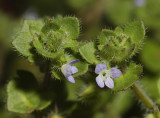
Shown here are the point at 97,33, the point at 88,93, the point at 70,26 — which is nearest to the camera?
the point at 70,26

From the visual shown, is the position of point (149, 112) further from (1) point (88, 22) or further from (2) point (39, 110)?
(1) point (88, 22)

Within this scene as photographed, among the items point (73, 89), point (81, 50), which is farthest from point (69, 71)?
point (73, 89)

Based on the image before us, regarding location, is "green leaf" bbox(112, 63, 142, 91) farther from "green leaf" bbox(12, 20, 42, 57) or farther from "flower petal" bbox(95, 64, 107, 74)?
"green leaf" bbox(12, 20, 42, 57)

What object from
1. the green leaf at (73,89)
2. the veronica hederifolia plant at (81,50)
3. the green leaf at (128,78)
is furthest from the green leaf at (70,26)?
the green leaf at (73,89)

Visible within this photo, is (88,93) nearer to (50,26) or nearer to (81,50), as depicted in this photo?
(81,50)

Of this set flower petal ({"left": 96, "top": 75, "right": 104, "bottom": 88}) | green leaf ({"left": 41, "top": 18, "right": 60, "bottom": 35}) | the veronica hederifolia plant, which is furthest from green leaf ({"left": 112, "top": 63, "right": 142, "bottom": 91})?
green leaf ({"left": 41, "top": 18, "right": 60, "bottom": 35})

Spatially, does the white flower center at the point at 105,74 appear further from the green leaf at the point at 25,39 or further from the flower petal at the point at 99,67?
the green leaf at the point at 25,39
